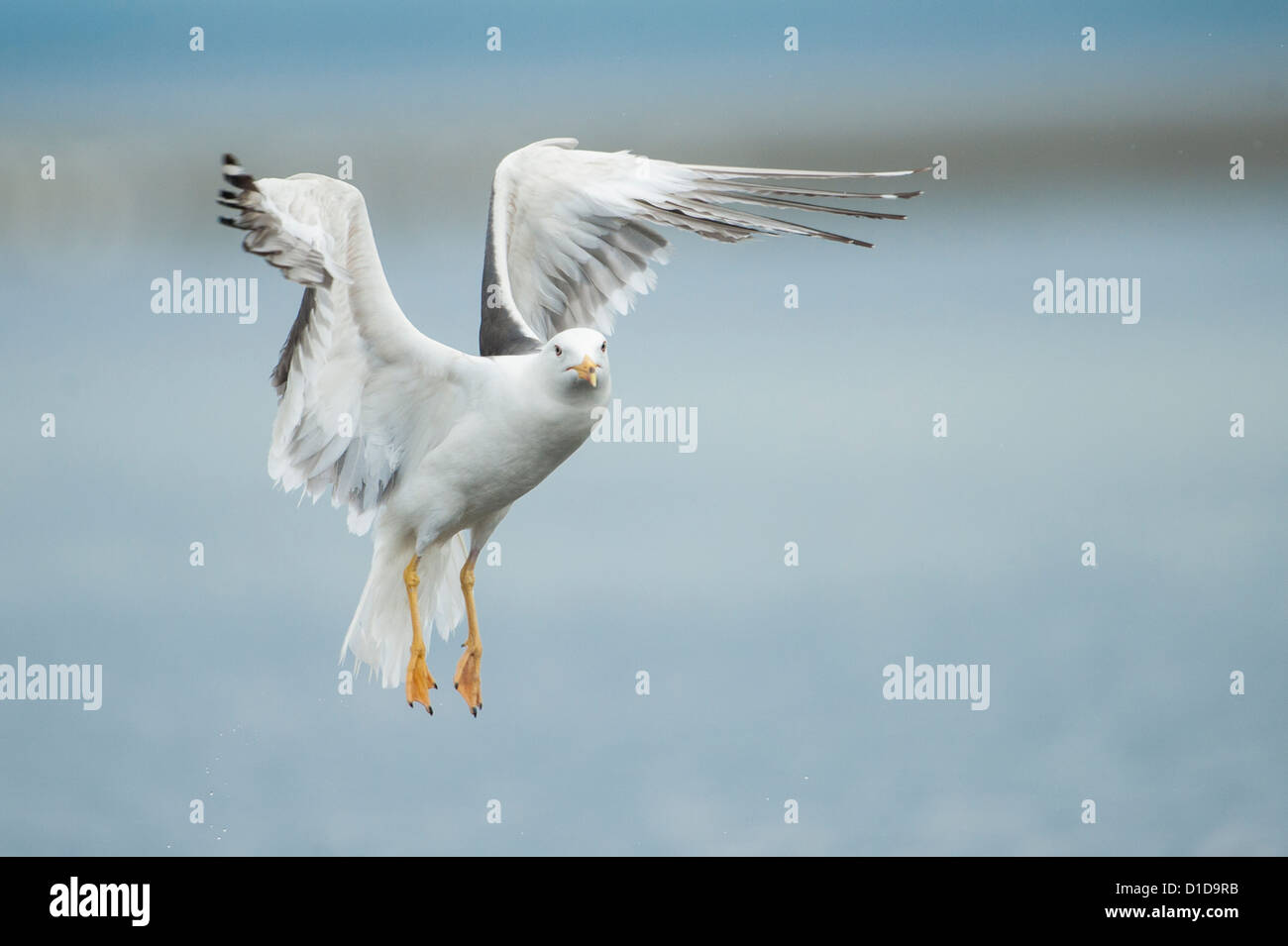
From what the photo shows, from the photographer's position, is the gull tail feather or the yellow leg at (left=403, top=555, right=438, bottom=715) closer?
the yellow leg at (left=403, top=555, right=438, bottom=715)

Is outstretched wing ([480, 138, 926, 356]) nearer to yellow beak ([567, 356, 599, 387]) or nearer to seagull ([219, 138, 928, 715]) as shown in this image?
seagull ([219, 138, 928, 715])

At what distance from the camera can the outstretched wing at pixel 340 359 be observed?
15.0ft

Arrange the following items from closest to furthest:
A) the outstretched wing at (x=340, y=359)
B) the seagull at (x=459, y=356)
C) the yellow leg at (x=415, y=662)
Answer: the outstretched wing at (x=340, y=359), the seagull at (x=459, y=356), the yellow leg at (x=415, y=662)

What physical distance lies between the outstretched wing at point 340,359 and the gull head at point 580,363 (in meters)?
0.43

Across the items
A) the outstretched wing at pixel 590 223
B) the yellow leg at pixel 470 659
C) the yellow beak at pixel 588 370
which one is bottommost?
the yellow leg at pixel 470 659

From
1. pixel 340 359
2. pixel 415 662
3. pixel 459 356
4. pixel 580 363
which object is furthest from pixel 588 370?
pixel 415 662

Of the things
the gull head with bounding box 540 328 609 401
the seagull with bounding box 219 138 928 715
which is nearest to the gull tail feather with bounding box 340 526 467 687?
the seagull with bounding box 219 138 928 715

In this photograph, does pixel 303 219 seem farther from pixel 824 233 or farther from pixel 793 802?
pixel 793 802

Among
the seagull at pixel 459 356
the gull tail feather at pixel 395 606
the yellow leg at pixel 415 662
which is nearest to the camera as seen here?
the seagull at pixel 459 356

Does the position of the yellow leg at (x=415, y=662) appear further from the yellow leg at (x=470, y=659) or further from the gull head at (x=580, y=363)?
the gull head at (x=580, y=363)

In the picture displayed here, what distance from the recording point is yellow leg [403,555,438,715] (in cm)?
534

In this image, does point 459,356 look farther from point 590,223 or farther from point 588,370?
point 590,223

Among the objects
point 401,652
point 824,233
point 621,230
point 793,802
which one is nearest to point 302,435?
point 401,652

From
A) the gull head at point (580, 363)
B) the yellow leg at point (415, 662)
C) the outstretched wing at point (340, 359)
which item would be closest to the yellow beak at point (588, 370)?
the gull head at point (580, 363)
